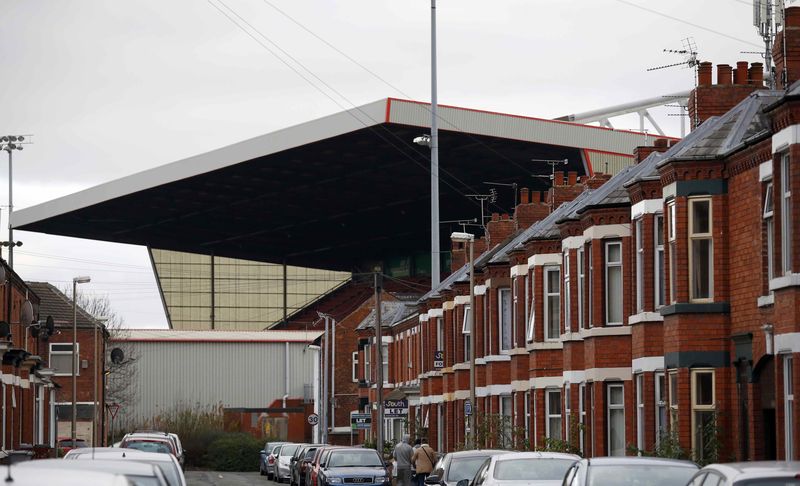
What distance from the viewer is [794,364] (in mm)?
22906

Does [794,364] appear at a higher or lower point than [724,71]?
lower

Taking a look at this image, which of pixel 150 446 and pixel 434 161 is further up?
pixel 434 161

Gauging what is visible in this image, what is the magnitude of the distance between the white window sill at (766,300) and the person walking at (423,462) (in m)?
13.4

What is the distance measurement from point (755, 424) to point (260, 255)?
96989 mm

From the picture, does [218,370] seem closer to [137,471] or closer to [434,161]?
[434,161]

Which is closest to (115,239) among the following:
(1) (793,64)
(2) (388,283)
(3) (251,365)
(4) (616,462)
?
(3) (251,365)

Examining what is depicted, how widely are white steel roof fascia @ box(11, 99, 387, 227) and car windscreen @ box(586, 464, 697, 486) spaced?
57703 millimetres

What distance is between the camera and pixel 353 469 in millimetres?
38812

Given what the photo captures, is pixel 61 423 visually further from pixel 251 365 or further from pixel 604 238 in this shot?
pixel 604 238

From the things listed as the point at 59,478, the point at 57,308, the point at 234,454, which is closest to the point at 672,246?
the point at 59,478

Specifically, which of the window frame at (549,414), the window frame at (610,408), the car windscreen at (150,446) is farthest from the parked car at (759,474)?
the window frame at (549,414)

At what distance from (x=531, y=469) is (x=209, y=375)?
90771 mm

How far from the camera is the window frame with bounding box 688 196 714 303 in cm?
2731

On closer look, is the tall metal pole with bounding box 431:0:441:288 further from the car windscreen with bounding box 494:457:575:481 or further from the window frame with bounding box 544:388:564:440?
the car windscreen with bounding box 494:457:575:481
